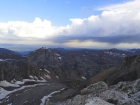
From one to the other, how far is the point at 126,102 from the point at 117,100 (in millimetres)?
1753

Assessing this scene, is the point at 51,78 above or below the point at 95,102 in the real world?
below

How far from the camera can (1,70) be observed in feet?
488

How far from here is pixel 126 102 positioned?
1440 centimetres

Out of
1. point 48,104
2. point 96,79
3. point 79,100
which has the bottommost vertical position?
point 96,79

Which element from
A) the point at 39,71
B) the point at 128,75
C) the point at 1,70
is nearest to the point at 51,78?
the point at 39,71

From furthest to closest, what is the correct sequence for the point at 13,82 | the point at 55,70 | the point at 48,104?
the point at 55,70, the point at 13,82, the point at 48,104

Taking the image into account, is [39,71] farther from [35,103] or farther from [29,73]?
[35,103]

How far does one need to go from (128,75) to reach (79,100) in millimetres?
40443

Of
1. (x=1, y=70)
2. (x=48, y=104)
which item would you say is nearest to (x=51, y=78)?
(x=1, y=70)

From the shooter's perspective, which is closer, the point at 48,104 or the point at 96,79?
the point at 48,104

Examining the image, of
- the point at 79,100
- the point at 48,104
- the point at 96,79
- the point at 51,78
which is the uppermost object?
the point at 79,100

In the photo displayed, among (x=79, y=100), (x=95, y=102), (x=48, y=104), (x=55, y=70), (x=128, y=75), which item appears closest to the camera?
(x=95, y=102)

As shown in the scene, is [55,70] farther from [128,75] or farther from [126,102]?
[126,102]

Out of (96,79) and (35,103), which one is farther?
(96,79)
